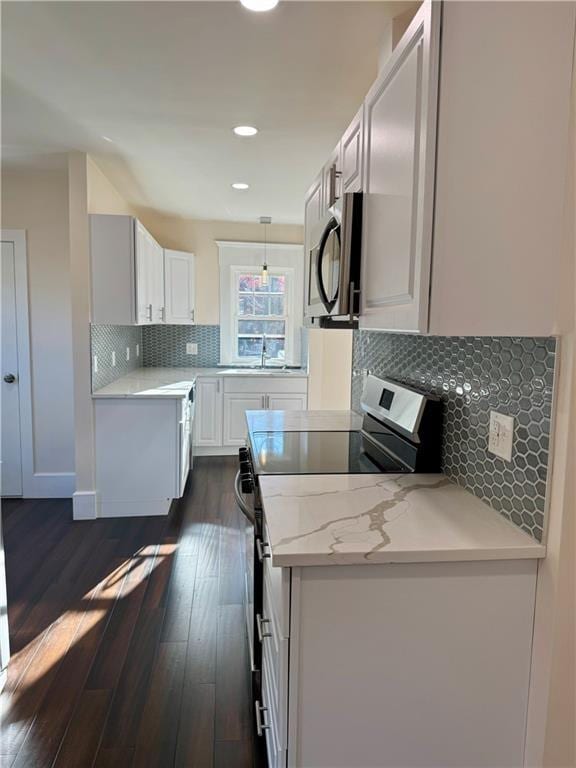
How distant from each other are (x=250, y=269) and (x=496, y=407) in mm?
4519

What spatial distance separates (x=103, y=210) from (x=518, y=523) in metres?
3.56

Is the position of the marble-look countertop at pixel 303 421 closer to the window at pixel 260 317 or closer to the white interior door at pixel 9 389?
Answer: the white interior door at pixel 9 389

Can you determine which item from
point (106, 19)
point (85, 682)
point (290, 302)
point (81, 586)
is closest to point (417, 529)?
point (85, 682)

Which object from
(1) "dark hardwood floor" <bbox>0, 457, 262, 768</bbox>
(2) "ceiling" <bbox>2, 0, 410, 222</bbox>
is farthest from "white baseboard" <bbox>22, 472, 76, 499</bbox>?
(2) "ceiling" <bbox>2, 0, 410, 222</bbox>

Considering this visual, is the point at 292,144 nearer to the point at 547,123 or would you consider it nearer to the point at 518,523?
the point at 547,123

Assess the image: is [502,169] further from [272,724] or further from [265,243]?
[265,243]

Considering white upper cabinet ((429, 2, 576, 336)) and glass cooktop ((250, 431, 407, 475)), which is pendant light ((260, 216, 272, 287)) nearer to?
glass cooktop ((250, 431, 407, 475))

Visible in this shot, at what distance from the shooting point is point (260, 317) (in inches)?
222

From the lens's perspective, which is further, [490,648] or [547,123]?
[490,648]

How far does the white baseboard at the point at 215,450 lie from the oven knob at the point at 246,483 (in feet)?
11.1

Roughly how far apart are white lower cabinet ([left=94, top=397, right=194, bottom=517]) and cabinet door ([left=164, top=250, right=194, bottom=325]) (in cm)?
167

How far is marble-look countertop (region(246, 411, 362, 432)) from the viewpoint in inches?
91.2

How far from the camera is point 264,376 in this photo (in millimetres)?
5035

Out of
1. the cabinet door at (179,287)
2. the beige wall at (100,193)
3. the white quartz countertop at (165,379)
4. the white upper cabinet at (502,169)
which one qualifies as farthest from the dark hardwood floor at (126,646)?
the cabinet door at (179,287)
